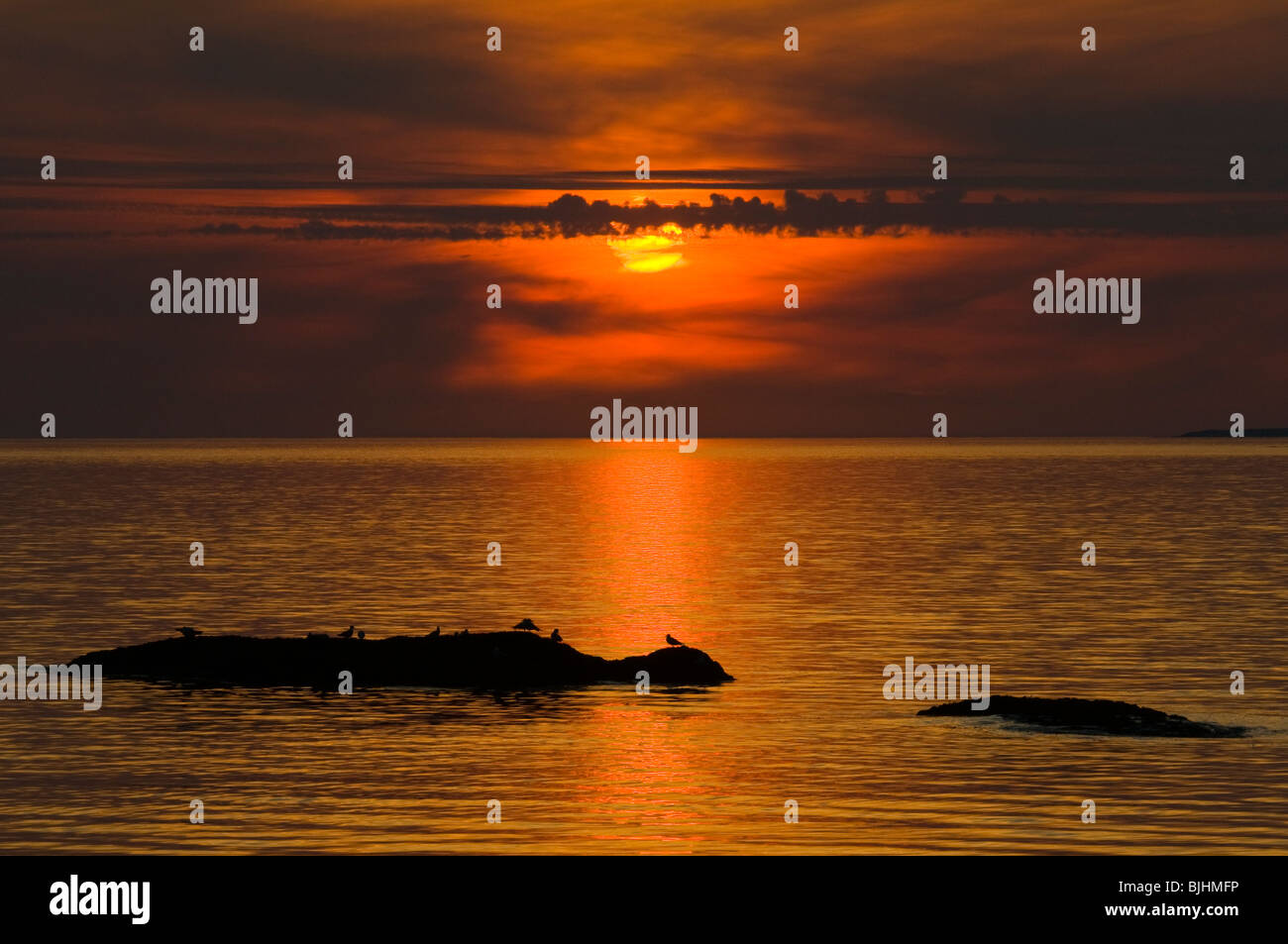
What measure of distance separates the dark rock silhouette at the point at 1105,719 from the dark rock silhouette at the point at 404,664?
11120 millimetres

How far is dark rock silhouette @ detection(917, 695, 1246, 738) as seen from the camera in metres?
38.0

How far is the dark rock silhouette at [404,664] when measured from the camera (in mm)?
46406

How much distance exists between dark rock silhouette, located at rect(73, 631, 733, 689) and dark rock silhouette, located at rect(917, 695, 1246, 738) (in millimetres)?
11120

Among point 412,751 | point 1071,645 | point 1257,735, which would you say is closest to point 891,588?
point 1071,645

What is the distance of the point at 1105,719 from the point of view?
126 ft

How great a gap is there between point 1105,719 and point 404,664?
69.0 feet
